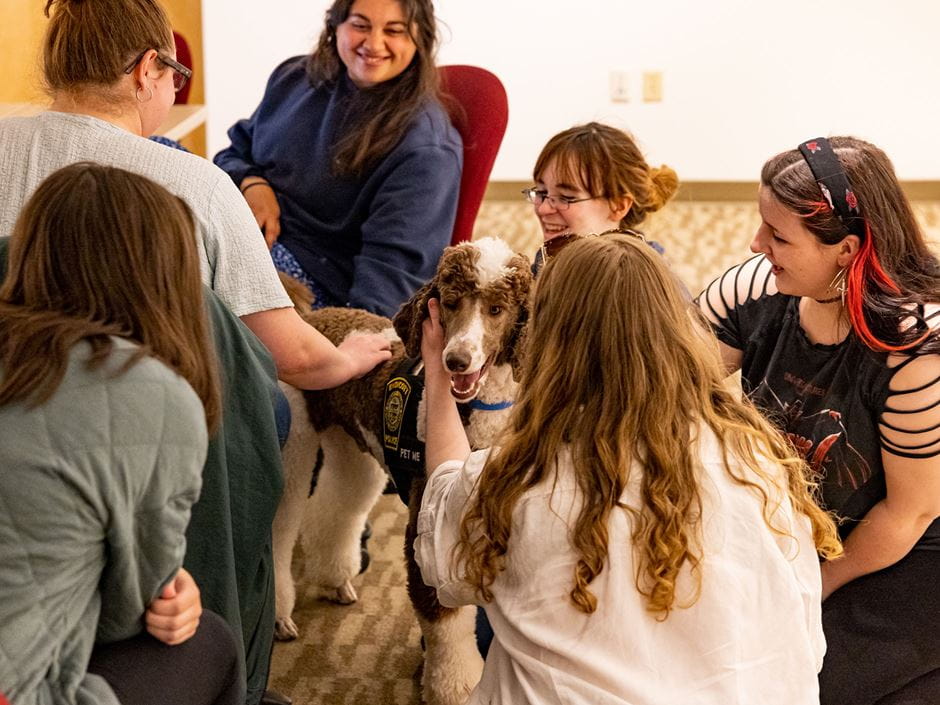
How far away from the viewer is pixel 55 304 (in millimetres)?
1180

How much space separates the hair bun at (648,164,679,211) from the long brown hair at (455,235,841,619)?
84cm

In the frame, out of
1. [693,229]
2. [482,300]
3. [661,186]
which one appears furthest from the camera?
[693,229]

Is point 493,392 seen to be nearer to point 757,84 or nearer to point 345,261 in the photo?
point 345,261

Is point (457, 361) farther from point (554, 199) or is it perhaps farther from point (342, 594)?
point (342, 594)

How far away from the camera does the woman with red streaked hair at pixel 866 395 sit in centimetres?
158

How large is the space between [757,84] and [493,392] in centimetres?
404

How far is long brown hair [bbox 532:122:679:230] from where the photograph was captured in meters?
2.02

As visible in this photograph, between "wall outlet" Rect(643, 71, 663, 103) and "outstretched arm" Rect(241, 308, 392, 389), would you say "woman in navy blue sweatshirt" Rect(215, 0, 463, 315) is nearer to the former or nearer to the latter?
"outstretched arm" Rect(241, 308, 392, 389)

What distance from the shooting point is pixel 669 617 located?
48.8 inches

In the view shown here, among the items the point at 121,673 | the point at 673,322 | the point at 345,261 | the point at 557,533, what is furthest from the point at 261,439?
the point at 345,261

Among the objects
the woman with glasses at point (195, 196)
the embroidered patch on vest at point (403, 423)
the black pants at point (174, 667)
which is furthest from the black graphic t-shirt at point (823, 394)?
the black pants at point (174, 667)

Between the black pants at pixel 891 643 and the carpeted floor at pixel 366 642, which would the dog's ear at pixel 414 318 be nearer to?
the carpeted floor at pixel 366 642

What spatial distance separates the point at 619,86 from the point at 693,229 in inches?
31.0

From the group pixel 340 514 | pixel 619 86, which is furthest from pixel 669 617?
pixel 619 86
